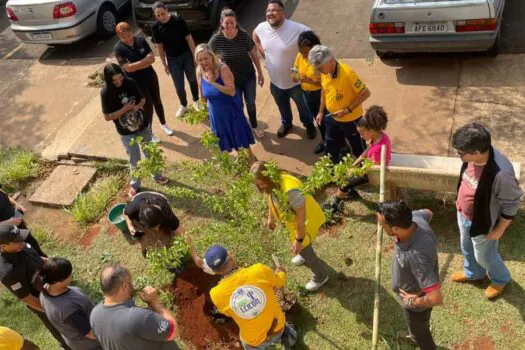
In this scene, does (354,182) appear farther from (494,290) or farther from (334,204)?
(494,290)

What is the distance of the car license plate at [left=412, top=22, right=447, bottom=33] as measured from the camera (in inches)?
262

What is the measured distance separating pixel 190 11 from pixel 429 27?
4148 mm

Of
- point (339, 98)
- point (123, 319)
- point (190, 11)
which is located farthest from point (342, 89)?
point (190, 11)

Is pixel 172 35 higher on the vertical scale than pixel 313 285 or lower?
higher

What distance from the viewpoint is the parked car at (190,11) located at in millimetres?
8766

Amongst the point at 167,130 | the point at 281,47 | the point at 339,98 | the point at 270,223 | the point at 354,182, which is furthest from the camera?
the point at 167,130

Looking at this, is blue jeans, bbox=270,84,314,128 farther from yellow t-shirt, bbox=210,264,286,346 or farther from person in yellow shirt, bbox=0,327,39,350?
person in yellow shirt, bbox=0,327,39,350

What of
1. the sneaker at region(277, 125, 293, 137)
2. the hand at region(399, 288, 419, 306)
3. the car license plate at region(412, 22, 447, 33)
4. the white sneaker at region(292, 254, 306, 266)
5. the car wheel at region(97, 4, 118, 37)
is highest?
the car license plate at region(412, 22, 447, 33)

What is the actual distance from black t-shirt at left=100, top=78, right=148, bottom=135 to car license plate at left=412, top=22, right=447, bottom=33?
3.79 metres

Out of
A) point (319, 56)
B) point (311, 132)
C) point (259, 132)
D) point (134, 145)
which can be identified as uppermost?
point (319, 56)

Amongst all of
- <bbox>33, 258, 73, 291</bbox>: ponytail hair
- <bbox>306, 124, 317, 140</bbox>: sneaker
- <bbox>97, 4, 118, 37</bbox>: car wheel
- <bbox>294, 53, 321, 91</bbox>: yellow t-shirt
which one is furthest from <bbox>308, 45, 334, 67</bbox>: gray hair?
<bbox>97, 4, 118, 37</bbox>: car wheel

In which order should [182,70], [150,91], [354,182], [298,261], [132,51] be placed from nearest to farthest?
[298,261]
[354,182]
[132,51]
[150,91]
[182,70]

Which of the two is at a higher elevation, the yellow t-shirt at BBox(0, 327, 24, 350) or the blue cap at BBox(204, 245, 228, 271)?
the blue cap at BBox(204, 245, 228, 271)

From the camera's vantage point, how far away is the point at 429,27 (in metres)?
6.73
